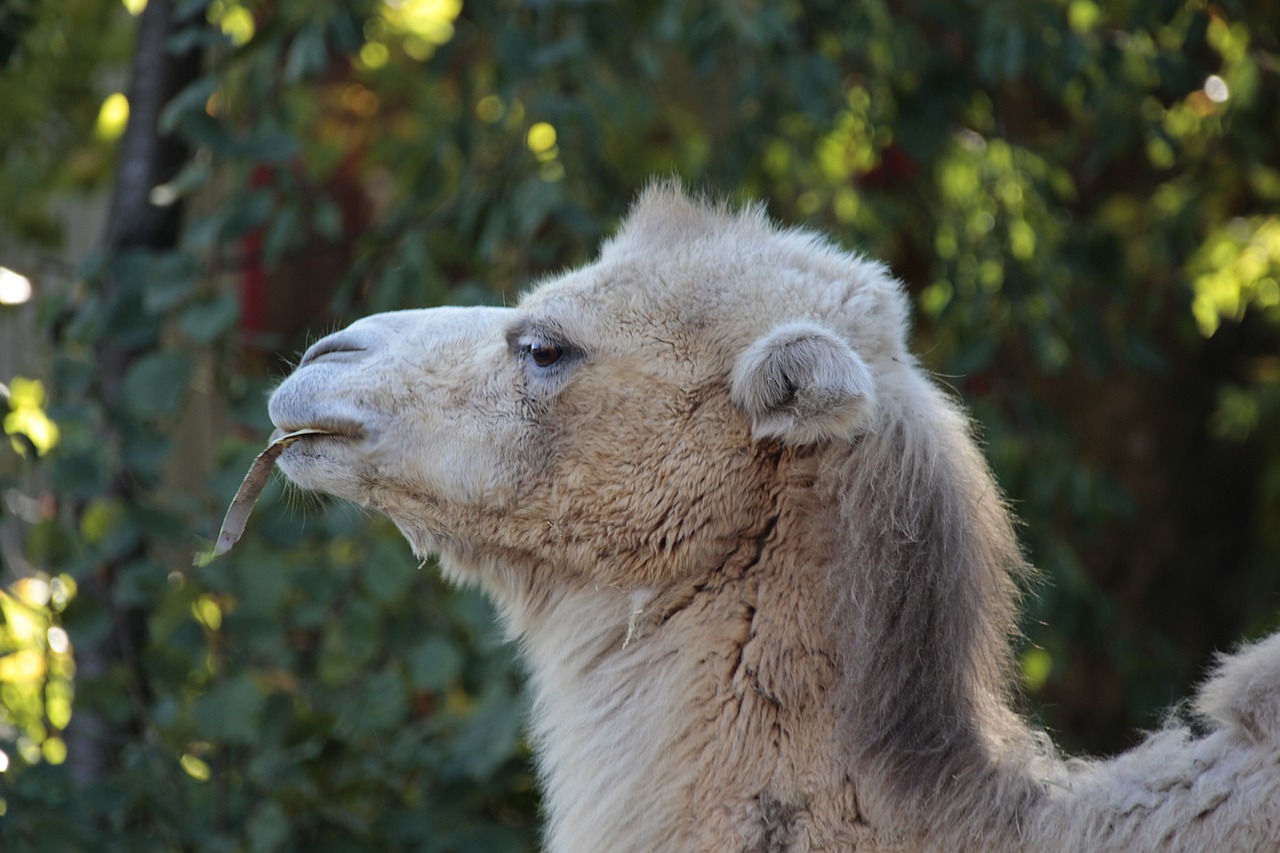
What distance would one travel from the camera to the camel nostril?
111 inches

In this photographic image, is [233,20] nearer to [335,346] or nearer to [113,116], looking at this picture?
[113,116]

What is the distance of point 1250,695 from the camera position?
86.8 inches

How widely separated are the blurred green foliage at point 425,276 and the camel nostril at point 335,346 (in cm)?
61

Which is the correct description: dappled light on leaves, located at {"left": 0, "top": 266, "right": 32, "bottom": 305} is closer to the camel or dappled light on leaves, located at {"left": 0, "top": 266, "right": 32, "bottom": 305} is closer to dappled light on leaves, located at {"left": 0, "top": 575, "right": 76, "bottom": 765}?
dappled light on leaves, located at {"left": 0, "top": 575, "right": 76, "bottom": 765}

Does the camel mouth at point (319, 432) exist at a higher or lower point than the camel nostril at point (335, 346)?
lower

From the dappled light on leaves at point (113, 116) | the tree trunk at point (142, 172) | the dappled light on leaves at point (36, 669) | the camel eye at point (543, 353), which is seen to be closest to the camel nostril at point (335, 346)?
the camel eye at point (543, 353)

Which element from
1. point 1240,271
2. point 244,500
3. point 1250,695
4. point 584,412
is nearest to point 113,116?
point 244,500

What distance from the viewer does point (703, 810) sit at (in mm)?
2465

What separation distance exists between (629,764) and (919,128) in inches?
110

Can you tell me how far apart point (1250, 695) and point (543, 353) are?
1475mm

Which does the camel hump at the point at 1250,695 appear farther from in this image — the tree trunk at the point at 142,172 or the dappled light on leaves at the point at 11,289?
the tree trunk at the point at 142,172

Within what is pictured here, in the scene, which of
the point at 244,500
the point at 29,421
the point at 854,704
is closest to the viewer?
the point at 854,704

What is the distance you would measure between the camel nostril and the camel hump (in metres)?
1.75

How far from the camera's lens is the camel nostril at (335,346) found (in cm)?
282
